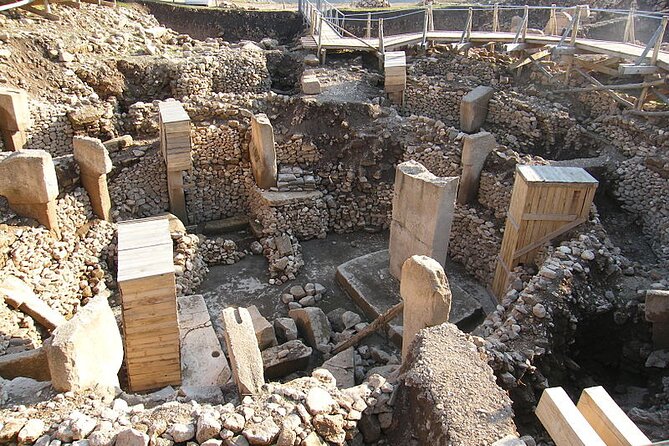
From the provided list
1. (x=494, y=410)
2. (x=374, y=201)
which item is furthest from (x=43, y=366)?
(x=374, y=201)

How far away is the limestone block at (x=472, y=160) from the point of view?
973cm

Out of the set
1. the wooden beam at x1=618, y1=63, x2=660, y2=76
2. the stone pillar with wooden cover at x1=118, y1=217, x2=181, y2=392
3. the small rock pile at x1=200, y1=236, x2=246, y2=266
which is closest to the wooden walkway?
the wooden beam at x1=618, y1=63, x2=660, y2=76

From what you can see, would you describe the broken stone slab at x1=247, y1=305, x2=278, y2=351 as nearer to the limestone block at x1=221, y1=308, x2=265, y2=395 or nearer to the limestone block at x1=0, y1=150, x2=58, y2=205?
the limestone block at x1=221, y1=308, x2=265, y2=395

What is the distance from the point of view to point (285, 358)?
7395mm

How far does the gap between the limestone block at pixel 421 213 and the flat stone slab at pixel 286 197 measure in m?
2.62

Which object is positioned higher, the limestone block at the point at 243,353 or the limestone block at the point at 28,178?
the limestone block at the point at 28,178

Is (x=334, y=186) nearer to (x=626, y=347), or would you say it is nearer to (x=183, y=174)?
(x=183, y=174)

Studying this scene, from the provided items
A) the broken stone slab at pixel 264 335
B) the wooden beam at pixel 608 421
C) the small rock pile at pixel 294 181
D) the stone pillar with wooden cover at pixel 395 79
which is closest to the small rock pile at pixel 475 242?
the small rock pile at pixel 294 181

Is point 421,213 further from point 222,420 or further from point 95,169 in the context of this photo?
point 95,169

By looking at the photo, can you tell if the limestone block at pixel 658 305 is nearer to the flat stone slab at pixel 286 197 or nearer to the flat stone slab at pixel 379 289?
the flat stone slab at pixel 379 289

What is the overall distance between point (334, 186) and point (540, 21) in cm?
1326

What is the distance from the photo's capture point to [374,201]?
11.5 m

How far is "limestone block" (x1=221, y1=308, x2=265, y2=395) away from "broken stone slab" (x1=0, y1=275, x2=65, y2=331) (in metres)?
2.70

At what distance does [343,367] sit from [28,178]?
551cm
